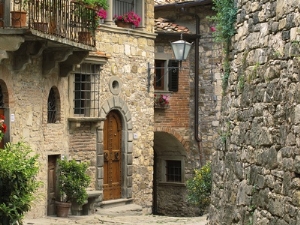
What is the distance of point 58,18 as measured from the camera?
17828 millimetres

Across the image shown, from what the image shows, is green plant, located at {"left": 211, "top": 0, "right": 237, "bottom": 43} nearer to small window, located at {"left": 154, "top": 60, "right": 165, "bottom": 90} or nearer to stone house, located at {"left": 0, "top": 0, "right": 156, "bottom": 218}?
stone house, located at {"left": 0, "top": 0, "right": 156, "bottom": 218}

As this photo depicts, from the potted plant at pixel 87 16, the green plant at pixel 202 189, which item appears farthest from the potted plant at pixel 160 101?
the potted plant at pixel 87 16

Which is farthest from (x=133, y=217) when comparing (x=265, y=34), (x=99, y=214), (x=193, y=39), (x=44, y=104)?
(x=265, y=34)

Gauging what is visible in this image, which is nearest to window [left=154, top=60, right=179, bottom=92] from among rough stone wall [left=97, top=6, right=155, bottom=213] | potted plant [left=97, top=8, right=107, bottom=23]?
rough stone wall [left=97, top=6, right=155, bottom=213]

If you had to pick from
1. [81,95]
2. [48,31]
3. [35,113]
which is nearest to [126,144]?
[81,95]

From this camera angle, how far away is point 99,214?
20734mm

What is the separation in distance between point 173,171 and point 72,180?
29.5 feet

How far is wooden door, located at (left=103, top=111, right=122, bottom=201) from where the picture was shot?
72.7ft

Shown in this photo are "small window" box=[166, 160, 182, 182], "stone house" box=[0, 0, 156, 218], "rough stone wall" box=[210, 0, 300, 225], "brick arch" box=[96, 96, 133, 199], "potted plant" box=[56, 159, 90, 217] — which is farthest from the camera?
"small window" box=[166, 160, 182, 182]

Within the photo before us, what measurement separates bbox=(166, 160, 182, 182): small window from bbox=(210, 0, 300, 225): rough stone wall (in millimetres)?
16568

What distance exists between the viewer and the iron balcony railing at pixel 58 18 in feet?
53.5

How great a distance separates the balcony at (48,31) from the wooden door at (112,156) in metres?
3.02

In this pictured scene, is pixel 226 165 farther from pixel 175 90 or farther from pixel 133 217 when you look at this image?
pixel 175 90

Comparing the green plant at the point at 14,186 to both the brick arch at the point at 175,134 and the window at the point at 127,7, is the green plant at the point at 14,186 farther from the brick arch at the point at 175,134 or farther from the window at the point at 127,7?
the brick arch at the point at 175,134
